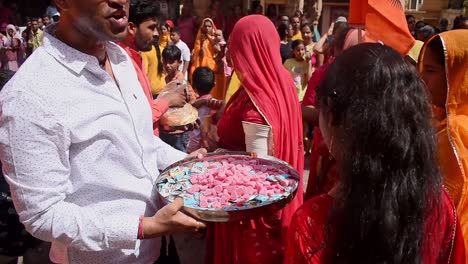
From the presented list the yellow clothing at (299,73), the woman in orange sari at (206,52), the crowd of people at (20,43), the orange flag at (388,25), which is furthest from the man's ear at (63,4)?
the crowd of people at (20,43)

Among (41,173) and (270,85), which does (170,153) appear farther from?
(270,85)

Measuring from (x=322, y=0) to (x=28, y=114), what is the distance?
41.4 ft

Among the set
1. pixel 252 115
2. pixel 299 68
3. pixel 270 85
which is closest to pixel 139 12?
pixel 270 85

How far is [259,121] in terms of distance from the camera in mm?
2207

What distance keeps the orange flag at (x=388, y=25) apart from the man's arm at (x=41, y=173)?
211cm

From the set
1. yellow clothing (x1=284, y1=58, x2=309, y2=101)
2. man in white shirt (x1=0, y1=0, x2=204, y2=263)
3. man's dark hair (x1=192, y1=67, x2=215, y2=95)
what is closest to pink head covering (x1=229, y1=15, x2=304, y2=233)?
man in white shirt (x1=0, y1=0, x2=204, y2=263)

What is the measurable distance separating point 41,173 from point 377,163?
861mm

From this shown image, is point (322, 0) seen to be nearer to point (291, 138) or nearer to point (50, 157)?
point (291, 138)

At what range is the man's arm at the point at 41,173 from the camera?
43.4 inches

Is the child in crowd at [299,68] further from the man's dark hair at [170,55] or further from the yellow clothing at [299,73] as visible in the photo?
the man's dark hair at [170,55]

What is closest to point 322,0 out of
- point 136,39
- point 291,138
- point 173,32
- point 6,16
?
point 173,32

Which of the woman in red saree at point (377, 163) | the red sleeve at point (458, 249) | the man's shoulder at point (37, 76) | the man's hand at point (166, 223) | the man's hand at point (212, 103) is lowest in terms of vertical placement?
the man's hand at point (212, 103)

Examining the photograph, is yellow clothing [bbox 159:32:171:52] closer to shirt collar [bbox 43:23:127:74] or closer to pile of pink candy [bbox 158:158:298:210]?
pile of pink candy [bbox 158:158:298:210]

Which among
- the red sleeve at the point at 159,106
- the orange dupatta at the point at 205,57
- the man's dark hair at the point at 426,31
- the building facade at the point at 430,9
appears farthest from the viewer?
the building facade at the point at 430,9
